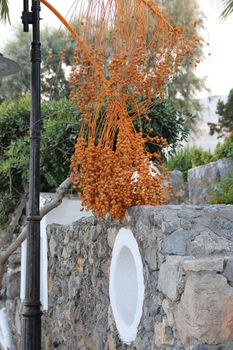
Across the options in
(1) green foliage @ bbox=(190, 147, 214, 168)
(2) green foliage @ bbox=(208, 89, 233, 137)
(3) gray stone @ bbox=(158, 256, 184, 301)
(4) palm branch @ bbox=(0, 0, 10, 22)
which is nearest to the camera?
(3) gray stone @ bbox=(158, 256, 184, 301)

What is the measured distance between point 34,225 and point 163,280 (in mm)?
1189

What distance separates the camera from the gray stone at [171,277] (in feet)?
12.5

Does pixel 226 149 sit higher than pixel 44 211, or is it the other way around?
pixel 226 149

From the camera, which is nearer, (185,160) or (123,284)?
(123,284)

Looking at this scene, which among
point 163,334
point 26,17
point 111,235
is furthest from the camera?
point 111,235

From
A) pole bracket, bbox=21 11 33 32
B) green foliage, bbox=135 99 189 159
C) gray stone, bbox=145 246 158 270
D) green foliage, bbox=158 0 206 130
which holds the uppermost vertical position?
green foliage, bbox=158 0 206 130

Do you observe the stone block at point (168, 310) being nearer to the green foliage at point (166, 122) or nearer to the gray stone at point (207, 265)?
the gray stone at point (207, 265)

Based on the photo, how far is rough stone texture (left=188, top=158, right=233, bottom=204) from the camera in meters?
9.41

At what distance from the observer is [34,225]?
4734 millimetres

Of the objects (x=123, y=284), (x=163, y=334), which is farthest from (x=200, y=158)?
(x=163, y=334)

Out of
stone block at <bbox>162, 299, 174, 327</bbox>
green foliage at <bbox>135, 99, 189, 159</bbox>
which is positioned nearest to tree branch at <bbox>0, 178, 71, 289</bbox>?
green foliage at <bbox>135, 99, 189, 159</bbox>

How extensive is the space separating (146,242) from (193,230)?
378 mm

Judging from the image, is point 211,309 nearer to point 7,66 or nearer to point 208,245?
point 208,245

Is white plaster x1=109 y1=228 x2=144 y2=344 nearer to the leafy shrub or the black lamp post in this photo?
the black lamp post
